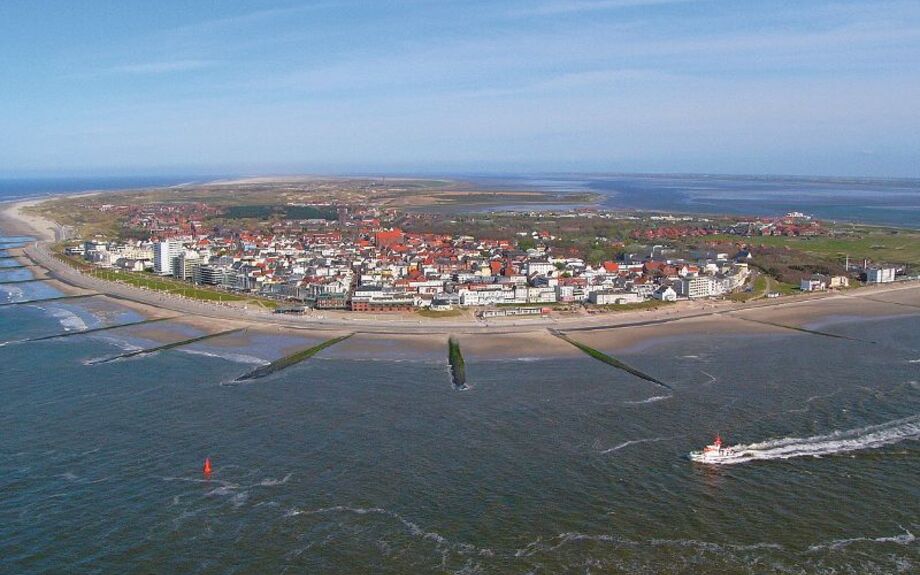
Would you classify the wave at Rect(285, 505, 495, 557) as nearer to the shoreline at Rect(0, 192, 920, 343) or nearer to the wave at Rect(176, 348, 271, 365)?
the wave at Rect(176, 348, 271, 365)

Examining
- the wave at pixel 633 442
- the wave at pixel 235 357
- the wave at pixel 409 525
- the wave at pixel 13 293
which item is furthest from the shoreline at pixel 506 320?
the wave at pixel 409 525

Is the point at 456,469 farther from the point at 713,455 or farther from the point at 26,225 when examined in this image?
the point at 26,225

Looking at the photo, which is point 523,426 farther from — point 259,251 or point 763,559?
point 259,251

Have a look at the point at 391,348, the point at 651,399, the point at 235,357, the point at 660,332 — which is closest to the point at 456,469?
the point at 651,399

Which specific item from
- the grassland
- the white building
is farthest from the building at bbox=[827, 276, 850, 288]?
the grassland

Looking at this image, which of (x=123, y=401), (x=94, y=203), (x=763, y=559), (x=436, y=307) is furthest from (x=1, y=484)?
(x=94, y=203)

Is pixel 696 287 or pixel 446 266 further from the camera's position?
pixel 446 266

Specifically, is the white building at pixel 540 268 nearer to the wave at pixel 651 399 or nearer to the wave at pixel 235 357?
the wave at pixel 235 357
